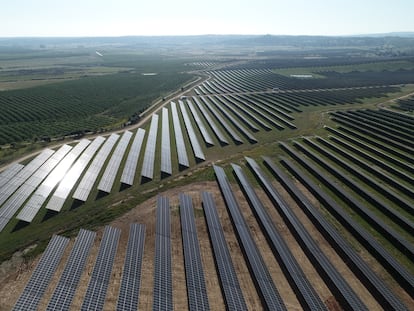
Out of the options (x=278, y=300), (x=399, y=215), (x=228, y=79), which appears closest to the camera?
(x=278, y=300)

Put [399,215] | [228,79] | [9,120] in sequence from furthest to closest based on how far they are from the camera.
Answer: [228,79] < [9,120] < [399,215]

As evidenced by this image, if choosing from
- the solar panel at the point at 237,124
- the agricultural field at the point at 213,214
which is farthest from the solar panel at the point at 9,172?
the solar panel at the point at 237,124

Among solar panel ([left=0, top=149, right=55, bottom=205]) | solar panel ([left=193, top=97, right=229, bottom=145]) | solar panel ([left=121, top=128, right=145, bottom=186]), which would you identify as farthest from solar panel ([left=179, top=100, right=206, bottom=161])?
solar panel ([left=0, top=149, right=55, bottom=205])

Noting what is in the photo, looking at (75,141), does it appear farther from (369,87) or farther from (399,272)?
(369,87)

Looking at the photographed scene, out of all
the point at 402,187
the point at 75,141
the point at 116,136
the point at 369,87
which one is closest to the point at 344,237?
the point at 402,187

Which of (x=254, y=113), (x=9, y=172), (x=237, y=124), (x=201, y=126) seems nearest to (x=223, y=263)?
(x=9, y=172)

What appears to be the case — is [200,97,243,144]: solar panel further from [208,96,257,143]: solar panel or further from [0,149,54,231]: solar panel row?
[0,149,54,231]: solar panel row
